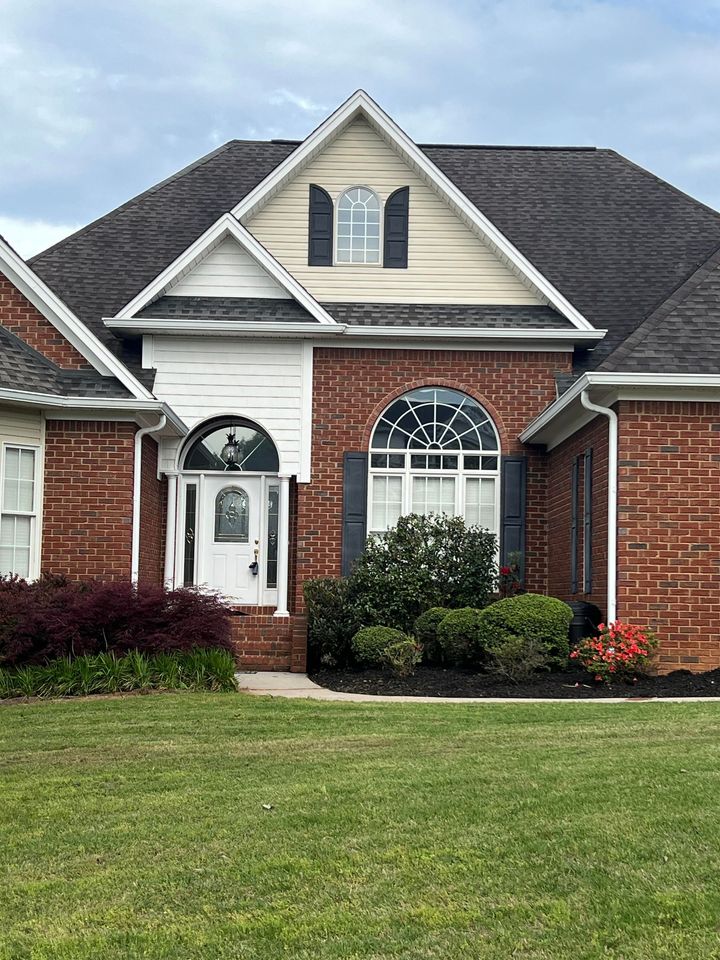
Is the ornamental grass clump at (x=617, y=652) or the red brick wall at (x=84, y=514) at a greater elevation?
the red brick wall at (x=84, y=514)

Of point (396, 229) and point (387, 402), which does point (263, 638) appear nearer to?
point (387, 402)

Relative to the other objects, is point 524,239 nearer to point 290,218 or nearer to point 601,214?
point 601,214

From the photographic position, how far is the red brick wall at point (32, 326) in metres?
15.8

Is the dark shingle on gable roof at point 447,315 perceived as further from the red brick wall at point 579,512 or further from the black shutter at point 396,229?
the red brick wall at point 579,512

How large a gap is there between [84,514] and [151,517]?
4.41 feet

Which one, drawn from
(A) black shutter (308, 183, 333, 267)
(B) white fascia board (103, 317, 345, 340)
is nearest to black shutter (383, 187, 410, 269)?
(A) black shutter (308, 183, 333, 267)

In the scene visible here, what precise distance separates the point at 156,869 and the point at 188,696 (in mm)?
6125

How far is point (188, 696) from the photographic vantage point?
11.8 meters

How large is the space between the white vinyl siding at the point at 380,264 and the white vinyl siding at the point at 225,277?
645 millimetres

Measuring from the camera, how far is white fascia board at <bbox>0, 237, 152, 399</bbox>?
15.6 meters

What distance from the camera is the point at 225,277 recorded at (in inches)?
681

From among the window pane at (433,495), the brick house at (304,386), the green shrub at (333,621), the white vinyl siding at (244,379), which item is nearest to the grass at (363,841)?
the green shrub at (333,621)

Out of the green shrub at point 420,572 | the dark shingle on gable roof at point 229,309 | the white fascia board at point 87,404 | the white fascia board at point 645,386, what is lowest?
the green shrub at point 420,572

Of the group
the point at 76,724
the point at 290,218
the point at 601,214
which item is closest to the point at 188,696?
the point at 76,724
